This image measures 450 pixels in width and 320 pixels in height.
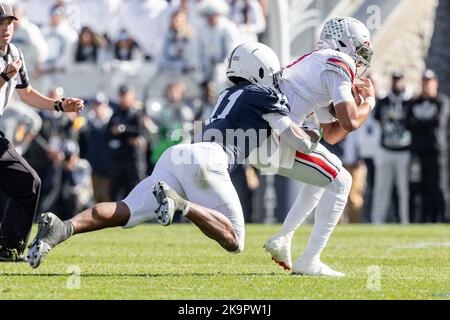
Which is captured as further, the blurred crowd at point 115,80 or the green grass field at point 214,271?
the blurred crowd at point 115,80

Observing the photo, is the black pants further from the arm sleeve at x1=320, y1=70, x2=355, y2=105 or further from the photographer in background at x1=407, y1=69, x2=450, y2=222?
the photographer in background at x1=407, y1=69, x2=450, y2=222

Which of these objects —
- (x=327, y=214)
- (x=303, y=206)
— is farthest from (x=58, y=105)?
(x=327, y=214)

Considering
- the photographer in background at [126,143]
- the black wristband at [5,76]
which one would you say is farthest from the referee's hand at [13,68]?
the photographer in background at [126,143]

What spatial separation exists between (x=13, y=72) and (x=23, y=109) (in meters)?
6.49

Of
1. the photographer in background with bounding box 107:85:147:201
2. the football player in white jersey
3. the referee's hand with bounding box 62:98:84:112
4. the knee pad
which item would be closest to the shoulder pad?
the football player in white jersey

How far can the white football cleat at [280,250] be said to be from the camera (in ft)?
24.6

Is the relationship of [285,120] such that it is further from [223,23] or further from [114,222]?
[223,23]

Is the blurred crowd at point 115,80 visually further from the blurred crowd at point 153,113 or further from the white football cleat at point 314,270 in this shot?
the white football cleat at point 314,270

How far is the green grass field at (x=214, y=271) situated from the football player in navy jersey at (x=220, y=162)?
32 centimetres

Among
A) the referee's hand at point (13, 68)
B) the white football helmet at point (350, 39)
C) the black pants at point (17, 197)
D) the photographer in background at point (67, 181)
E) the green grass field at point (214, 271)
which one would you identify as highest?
the white football helmet at point (350, 39)

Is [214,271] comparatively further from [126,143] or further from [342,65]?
[126,143]

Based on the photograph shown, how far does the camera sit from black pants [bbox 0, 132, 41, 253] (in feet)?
25.6

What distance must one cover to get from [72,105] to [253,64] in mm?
1297
